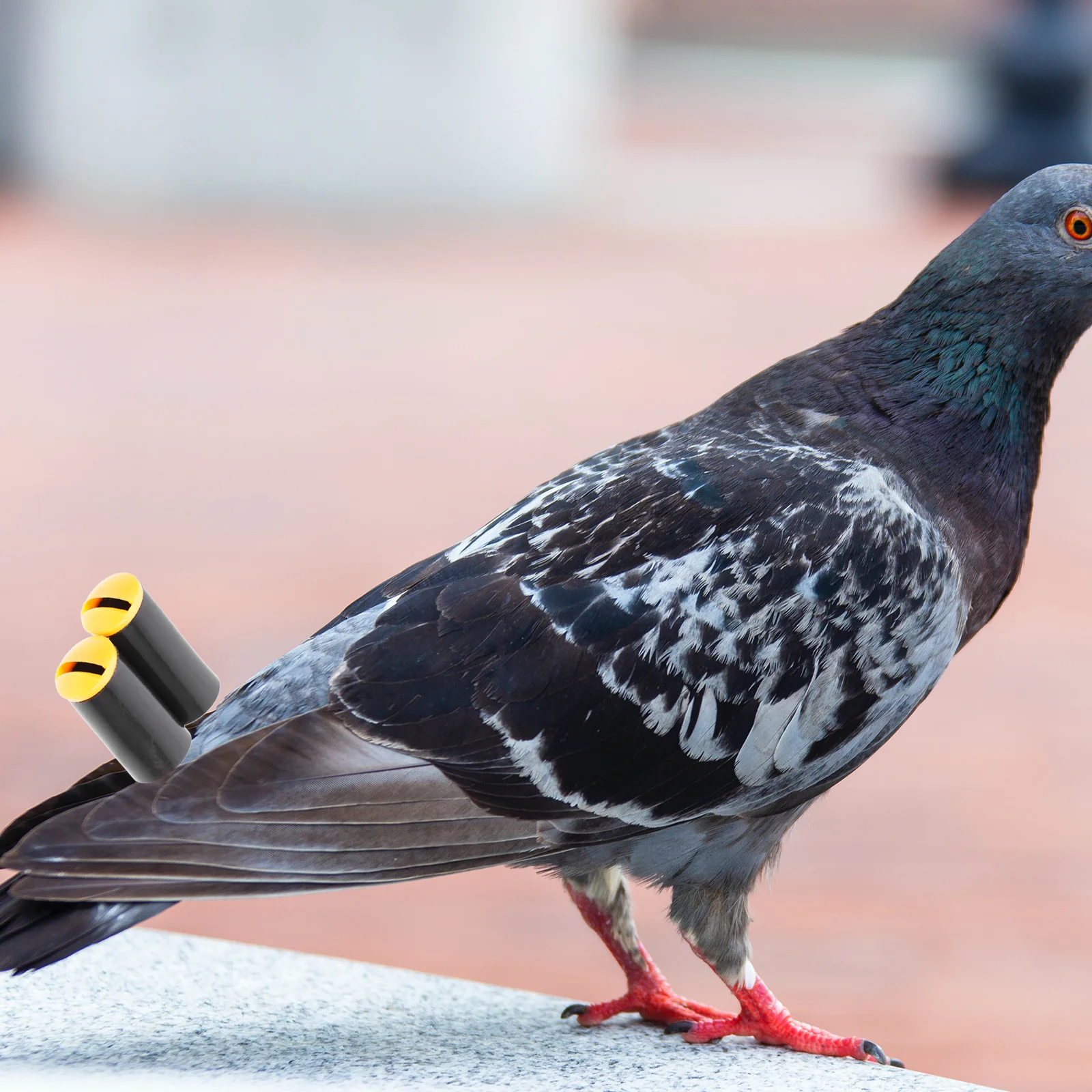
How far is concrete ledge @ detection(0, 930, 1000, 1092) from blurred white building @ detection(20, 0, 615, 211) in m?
17.8

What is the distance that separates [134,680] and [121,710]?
6 centimetres

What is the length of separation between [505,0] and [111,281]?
637 centimetres

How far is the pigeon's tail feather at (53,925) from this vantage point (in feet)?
10.3

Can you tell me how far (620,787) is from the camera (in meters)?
3.51

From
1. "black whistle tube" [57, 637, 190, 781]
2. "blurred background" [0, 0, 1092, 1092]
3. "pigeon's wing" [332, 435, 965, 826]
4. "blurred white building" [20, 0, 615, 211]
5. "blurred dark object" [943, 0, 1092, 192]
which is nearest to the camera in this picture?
"black whistle tube" [57, 637, 190, 781]

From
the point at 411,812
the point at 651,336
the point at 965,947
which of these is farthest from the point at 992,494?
the point at 651,336

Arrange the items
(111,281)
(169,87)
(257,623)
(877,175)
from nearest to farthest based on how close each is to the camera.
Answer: (257,623) → (111,281) → (169,87) → (877,175)

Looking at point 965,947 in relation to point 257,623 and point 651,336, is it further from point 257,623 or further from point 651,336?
point 651,336

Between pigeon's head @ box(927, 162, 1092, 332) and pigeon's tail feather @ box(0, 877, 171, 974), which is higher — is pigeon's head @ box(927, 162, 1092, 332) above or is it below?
below

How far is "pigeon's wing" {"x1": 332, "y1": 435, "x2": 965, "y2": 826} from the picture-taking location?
137 inches

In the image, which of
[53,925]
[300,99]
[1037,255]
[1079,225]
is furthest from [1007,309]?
[300,99]

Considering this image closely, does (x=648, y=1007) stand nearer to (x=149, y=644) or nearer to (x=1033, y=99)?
(x=149, y=644)

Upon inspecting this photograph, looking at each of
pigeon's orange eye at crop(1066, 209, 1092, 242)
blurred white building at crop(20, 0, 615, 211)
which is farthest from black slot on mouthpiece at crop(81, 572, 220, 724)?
blurred white building at crop(20, 0, 615, 211)

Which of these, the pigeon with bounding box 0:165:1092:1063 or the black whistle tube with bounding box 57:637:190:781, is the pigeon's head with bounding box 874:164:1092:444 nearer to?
the pigeon with bounding box 0:165:1092:1063
